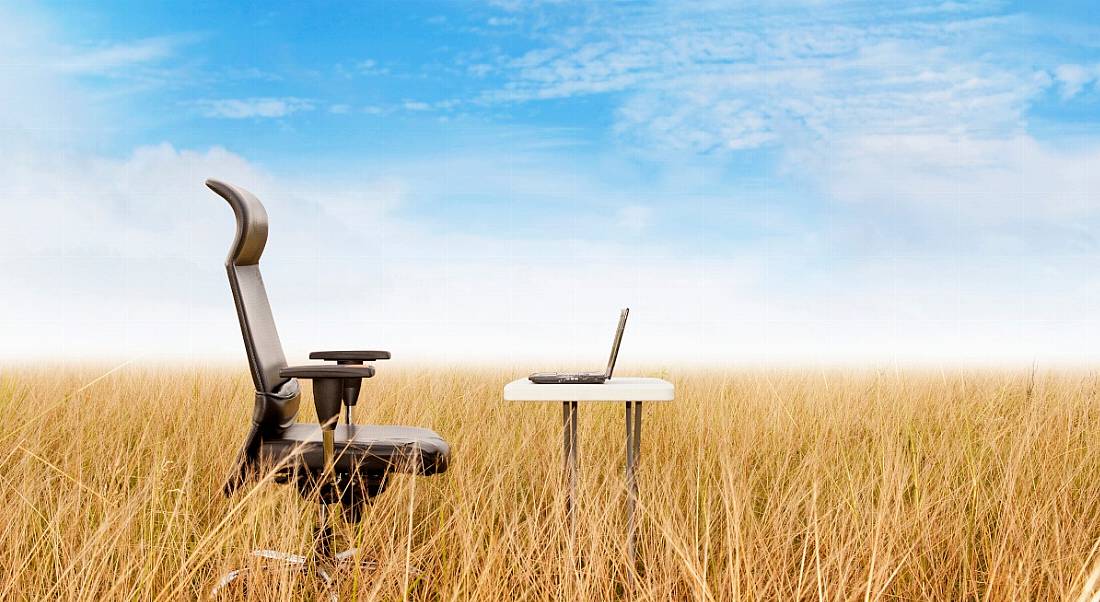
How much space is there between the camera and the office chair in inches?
99.0

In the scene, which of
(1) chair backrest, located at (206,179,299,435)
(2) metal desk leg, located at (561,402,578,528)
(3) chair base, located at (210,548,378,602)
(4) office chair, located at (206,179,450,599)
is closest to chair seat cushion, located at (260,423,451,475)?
(4) office chair, located at (206,179,450,599)

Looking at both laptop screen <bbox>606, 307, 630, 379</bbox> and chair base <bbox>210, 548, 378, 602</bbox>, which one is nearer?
chair base <bbox>210, 548, 378, 602</bbox>

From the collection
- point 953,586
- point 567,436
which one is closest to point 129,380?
point 567,436

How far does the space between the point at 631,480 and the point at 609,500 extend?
0.18 m

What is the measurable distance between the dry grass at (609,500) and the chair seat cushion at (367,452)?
15 cm

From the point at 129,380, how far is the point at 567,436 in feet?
11.3

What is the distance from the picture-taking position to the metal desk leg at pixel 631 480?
95.0 inches

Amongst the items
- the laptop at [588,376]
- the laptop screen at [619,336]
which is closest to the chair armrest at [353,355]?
the laptop at [588,376]

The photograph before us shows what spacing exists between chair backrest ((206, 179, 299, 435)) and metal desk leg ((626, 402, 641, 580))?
44.8 inches

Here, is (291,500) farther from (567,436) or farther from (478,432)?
(478,432)

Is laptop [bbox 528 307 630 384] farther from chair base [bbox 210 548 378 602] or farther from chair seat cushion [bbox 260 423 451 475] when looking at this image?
chair base [bbox 210 548 378 602]

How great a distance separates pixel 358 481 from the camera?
2631 mm

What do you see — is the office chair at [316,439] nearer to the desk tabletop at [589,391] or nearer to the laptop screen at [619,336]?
the desk tabletop at [589,391]

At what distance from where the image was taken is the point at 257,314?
278 centimetres
